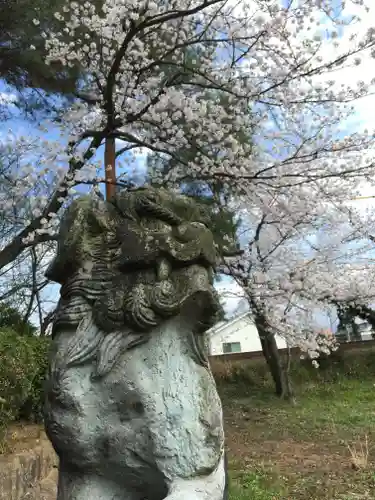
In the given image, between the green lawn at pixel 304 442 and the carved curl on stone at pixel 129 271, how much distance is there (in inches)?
198

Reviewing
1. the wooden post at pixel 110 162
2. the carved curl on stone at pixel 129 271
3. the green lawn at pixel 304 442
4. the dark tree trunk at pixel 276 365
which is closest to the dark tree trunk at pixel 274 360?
the dark tree trunk at pixel 276 365

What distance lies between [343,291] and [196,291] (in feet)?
41.8

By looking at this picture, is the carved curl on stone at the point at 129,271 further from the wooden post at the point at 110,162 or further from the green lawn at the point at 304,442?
the wooden post at the point at 110,162

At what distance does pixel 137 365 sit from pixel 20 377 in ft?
14.5

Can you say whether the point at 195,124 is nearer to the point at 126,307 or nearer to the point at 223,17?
the point at 223,17

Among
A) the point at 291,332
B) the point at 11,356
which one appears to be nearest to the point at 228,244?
the point at 291,332

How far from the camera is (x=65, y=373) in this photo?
1.73 m

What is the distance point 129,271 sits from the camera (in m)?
1.83

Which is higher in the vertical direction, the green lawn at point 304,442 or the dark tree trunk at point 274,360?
the dark tree trunk at point 274,360

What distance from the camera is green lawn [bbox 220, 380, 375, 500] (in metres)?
6.59

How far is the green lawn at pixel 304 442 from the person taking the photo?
6.59 metres

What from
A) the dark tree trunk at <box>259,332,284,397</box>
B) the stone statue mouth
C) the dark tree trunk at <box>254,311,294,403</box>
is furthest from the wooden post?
the dark tree trunk at <box>259,332,284,397</box>

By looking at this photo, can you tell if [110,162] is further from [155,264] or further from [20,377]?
[155,264]

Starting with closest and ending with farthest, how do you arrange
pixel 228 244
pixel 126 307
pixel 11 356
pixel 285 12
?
pixel 126 307, pixel 11 356, pixel 285 12, pixel 228 244
